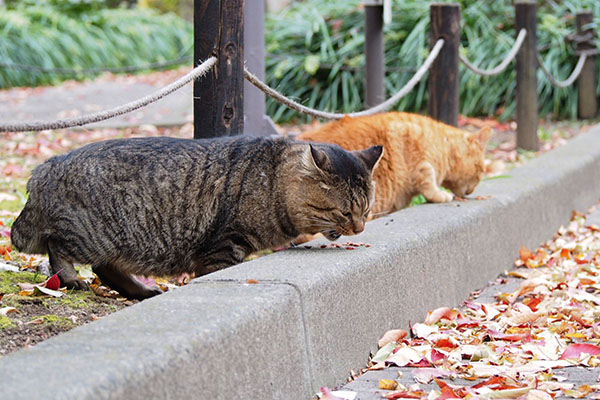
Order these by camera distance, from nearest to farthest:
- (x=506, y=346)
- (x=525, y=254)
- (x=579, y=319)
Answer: (x=506, y=346), (x=579, y=319), (x=525, y=254)

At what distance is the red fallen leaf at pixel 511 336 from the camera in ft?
12.4

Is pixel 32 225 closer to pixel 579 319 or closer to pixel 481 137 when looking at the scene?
pixel 579 319

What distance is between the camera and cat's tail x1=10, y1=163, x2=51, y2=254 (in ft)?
12.4

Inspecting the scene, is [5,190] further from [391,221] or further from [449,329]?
[449,329]

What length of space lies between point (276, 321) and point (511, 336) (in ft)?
4.78

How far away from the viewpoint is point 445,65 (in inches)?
263

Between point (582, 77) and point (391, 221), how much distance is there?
7844 millimetres

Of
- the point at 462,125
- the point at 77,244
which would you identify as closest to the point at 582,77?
the point at 462,125

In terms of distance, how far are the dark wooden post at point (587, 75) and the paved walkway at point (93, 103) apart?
5.30m

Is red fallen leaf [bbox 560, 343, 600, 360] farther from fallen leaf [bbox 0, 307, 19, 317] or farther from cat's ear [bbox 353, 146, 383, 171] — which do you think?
fallen leaf [bbox 0, 307, 19, 317]

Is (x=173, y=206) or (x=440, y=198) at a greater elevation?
(x=173, y=206)

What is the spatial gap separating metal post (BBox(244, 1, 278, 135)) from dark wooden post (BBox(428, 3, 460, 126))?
1599mm

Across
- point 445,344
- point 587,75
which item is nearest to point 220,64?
point 445,344

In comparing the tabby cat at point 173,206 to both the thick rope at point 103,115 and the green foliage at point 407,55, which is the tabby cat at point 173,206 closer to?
the thick rope at point 103,115
